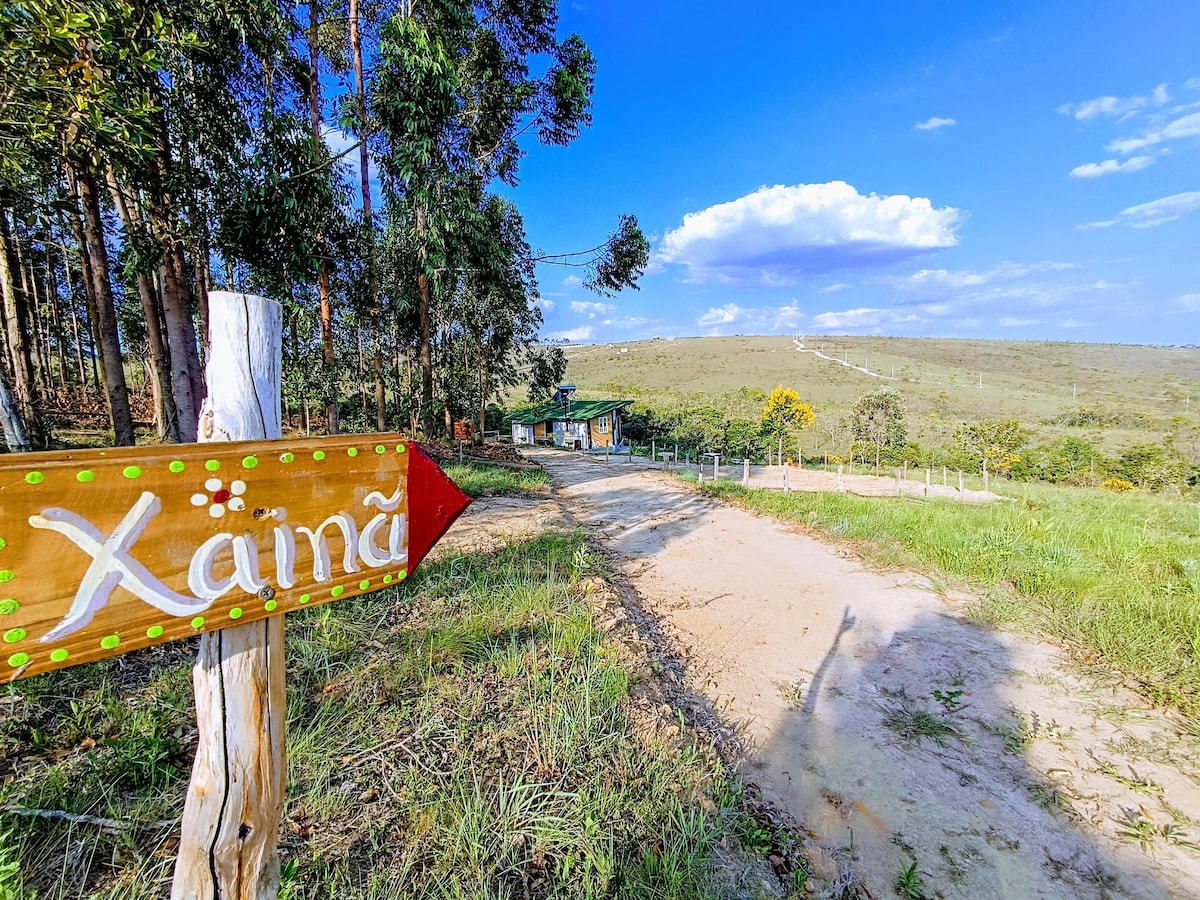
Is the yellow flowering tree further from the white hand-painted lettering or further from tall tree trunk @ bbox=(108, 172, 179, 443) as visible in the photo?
the white hand-painted lettering

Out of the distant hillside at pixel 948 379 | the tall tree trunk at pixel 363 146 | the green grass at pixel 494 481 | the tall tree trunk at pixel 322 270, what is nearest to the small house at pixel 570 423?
the distant hillside at pixel 948 379

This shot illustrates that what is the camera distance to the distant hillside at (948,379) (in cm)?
3109

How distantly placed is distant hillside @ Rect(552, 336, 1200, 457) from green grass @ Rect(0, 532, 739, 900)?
32080 mm

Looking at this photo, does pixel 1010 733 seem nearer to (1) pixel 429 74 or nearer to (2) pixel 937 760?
(2) pixel 937 760

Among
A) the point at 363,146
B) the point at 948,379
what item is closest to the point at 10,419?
the point at 363,146

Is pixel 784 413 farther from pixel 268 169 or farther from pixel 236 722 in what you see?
pixel 236 722

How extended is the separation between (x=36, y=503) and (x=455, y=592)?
11.0 feet

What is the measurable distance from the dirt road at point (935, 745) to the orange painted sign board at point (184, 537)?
256 centimetres

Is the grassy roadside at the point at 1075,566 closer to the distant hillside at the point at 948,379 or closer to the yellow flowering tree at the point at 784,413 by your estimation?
the yellow flowering tree at the point at 784,413

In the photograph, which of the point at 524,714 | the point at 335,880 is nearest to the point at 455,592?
the point at 524,714

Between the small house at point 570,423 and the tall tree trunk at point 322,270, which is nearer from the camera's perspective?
the tall tree trunk at point 322,270

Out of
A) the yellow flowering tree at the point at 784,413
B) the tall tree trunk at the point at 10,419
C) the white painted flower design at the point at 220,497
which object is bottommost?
the yellow flowering tree at the point at 784,413

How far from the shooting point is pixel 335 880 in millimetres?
1639

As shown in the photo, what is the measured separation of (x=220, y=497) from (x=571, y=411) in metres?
27.4
